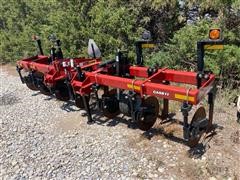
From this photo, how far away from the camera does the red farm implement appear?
487 cm

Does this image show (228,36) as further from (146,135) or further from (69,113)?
(69,113)

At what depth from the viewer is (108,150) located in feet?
18.2

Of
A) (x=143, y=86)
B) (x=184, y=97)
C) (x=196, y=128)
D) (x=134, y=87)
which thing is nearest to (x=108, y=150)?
(x=134, y=87)

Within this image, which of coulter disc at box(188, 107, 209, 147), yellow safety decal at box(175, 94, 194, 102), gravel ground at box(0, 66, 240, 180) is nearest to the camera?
yellow safety decal at box(175, 94, 194, 102)

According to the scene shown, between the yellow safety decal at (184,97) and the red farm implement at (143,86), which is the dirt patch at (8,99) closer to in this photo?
the red farm implement at (143,86)

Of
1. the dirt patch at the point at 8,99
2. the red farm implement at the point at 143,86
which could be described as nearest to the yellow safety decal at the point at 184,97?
the red farm implement at the point at 143,86

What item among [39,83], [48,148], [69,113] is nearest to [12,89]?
[39,83]

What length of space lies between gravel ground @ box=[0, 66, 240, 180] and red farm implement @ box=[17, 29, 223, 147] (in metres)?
0.28

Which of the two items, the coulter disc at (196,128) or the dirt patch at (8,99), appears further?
the dirt patch at (8,99)

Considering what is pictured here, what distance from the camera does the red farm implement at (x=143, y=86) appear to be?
4871mm

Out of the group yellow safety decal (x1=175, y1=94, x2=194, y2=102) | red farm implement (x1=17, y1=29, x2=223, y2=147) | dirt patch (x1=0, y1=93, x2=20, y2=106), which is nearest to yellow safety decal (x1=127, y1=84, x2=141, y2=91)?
red farm implement (x1=17, y1=29, x2=223, y2=147)

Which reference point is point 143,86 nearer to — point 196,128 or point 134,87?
point 134,87

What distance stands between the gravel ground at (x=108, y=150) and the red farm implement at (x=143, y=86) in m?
0.28

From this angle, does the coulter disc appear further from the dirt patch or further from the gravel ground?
the dirt patch
